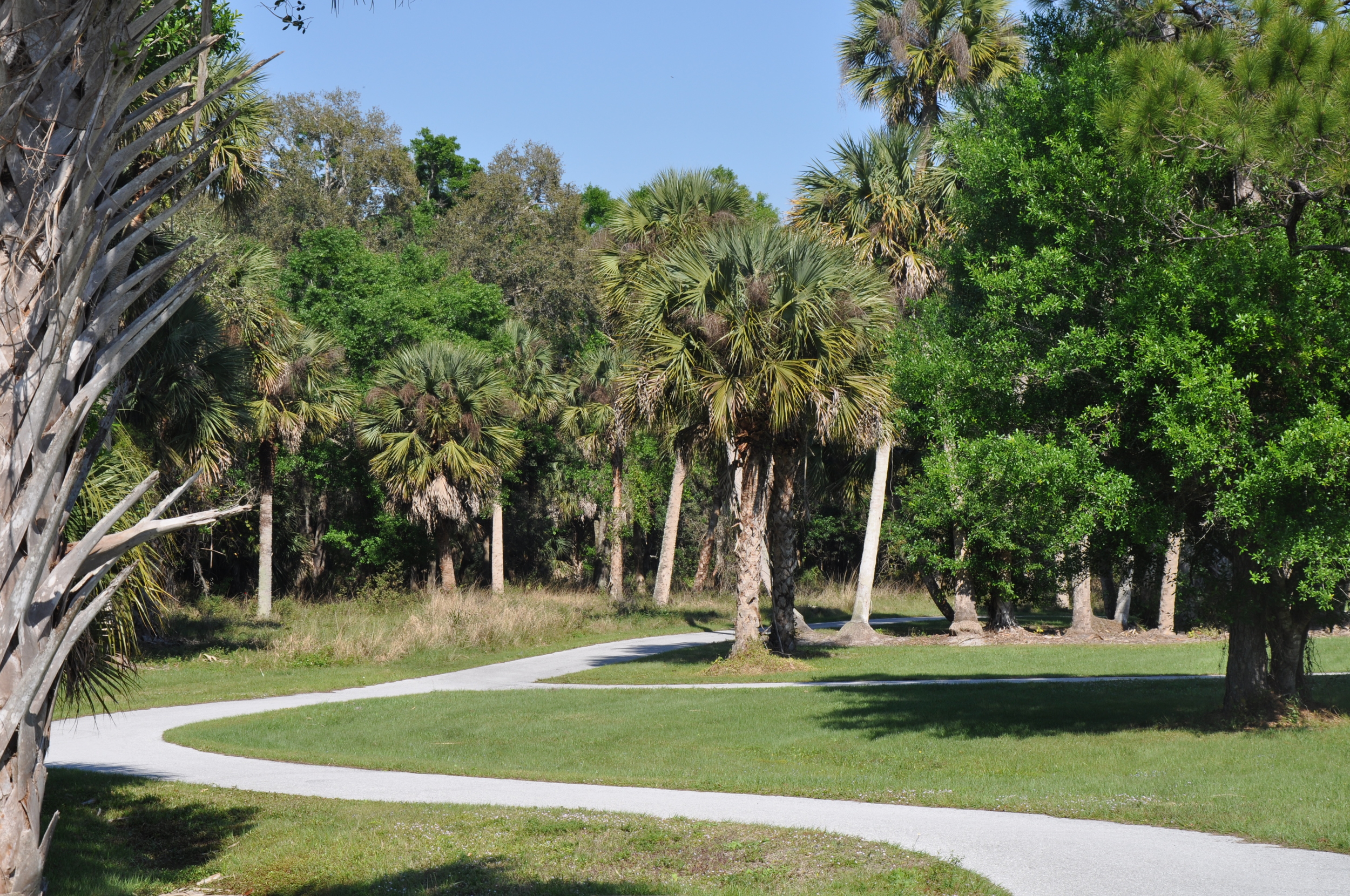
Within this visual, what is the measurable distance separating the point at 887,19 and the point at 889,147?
582 centimetres

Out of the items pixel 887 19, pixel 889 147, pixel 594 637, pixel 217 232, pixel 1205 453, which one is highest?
pixel 887 19

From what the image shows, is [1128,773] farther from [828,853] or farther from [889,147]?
[889,147]

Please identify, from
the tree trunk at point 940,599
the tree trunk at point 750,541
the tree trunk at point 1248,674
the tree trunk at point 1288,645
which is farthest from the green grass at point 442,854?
the tree trunk at point 940,599

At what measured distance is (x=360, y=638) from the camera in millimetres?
22922

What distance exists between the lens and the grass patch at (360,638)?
61.5 feet

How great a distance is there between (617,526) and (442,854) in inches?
1209

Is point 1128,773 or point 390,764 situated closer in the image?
point 1128,773

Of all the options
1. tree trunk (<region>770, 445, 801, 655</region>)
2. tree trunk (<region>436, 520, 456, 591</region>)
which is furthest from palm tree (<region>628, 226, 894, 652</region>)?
tree trunk (<region>436, 520, 456, 591</region>)

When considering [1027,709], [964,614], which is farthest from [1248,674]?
[964,614]

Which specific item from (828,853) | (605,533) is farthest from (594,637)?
(828,853)

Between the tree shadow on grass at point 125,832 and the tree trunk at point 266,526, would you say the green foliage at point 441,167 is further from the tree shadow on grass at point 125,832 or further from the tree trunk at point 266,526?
the tree shadow on grass at point 125,832

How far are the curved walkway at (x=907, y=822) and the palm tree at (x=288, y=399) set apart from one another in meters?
14.0

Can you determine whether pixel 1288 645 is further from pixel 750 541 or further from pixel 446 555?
pixel 446 555

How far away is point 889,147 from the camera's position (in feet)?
84.9
